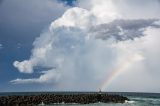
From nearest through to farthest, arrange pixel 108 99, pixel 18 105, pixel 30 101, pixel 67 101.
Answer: pixel 18 105 < pixel 30 101 < pixel 67 101 < pixel 108 99

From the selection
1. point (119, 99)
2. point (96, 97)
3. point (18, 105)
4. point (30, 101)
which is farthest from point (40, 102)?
point (119, 99)

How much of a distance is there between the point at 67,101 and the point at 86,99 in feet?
15.5

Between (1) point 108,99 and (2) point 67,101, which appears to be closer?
(2) point 67,101

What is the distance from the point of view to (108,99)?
243 feet

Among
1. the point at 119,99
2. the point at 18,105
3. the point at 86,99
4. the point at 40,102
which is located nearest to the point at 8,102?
the point at 18,105

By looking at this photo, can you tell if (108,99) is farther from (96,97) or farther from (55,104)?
(55,104)

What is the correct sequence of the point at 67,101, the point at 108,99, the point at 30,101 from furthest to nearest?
the point at 108,99, the point at 67,101, the point at 30,101

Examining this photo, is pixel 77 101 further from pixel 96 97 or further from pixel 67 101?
pixel 96 97

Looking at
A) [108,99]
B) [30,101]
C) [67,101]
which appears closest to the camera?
[30,101]

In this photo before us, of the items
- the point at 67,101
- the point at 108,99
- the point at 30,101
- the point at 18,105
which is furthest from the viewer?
the point at 108,99

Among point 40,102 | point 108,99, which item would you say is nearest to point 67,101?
point 40,102

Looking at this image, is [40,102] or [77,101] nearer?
[40,102]

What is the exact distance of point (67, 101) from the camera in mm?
64938

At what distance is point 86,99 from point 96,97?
265 inches
